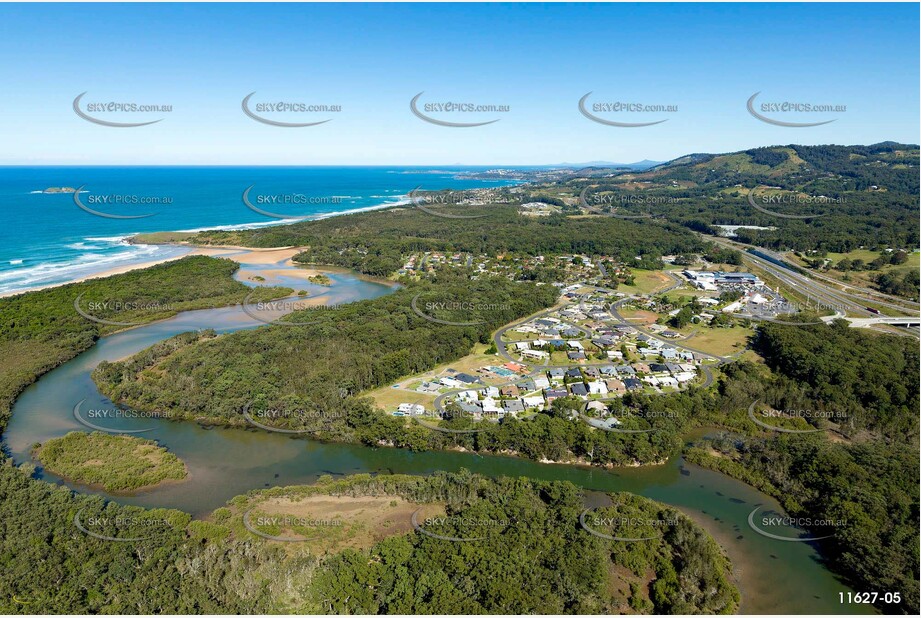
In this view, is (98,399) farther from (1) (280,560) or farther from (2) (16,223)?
(2) (16,223)

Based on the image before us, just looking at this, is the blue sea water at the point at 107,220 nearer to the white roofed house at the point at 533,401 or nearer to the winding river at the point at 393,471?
the winding river at the point at 393,471

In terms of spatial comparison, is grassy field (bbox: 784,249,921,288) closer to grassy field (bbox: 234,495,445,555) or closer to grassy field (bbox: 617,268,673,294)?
grassy field (bbox: 617,268,673,294)

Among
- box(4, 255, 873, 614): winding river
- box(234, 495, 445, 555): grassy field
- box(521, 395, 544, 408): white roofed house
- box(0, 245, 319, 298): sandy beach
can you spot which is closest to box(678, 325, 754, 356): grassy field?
box(4, 255, 873, 614): winding river

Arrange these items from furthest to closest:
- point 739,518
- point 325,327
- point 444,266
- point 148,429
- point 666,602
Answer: point 444,266
point 325,327
point 148,429
point 739,518
point 666,602

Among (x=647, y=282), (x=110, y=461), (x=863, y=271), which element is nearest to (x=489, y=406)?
(x=110, y=461)

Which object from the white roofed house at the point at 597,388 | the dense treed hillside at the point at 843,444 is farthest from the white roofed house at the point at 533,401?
the dense treed hillside at the point at 843,444

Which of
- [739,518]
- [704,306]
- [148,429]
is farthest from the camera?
[704,306]

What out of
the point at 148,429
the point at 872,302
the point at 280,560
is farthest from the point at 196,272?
the point at 872,302
